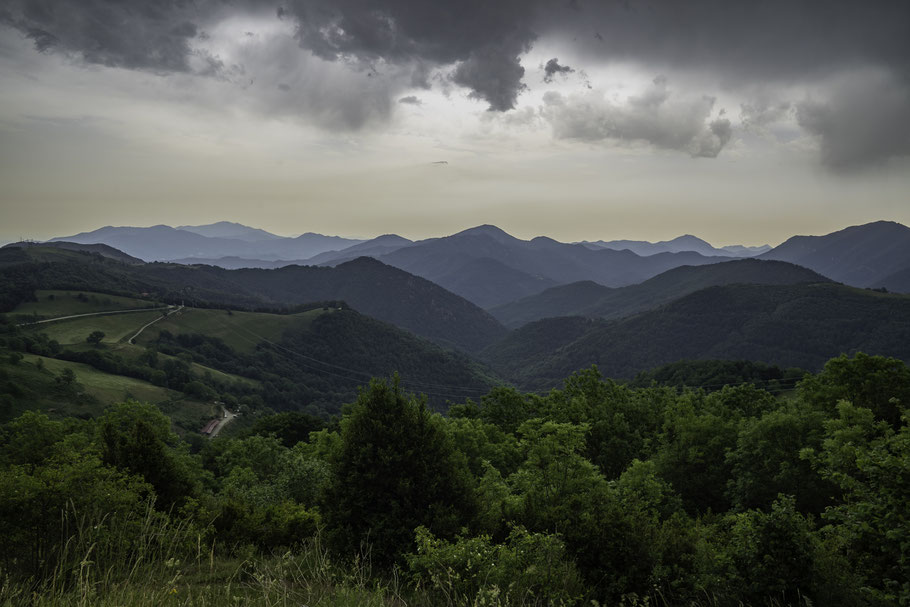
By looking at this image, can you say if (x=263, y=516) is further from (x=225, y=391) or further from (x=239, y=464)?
(x=225, y=391)

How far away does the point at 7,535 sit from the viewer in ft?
35.3

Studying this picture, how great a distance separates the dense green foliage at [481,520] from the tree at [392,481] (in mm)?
69

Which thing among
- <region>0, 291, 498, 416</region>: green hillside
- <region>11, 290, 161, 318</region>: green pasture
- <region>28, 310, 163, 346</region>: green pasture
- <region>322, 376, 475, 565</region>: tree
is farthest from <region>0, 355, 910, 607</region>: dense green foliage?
<region>11, 290, 161, 318</region>: green pasture

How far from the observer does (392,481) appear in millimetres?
16922

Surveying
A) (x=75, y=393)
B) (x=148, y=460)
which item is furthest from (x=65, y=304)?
(x=148, y=460)

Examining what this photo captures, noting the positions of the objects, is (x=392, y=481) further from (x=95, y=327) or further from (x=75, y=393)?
(x=95, y=327)

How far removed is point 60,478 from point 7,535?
5.79ft

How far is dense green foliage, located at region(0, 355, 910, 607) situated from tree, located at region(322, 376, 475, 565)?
69mm

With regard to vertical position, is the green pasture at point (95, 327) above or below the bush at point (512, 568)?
below

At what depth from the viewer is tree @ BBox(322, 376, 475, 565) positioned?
52.0ft

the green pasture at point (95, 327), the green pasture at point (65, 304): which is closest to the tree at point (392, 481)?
the green pasture at point (95, 327)

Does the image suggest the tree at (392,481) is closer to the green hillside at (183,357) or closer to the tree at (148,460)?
the tree at (148,460)

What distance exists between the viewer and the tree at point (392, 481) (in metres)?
15.9

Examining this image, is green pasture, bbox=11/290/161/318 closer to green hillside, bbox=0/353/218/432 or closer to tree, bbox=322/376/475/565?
green hillside, bbox=0/353/218/432
